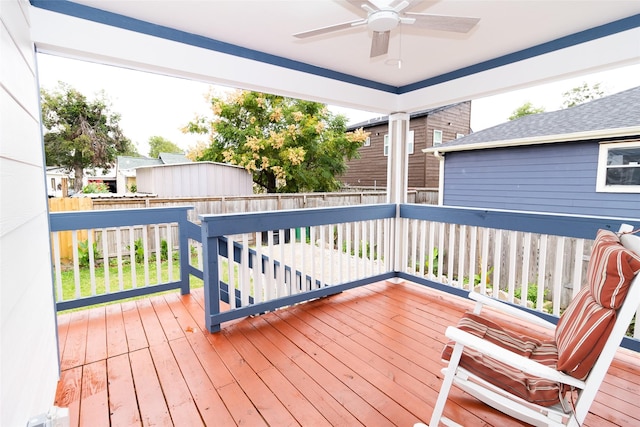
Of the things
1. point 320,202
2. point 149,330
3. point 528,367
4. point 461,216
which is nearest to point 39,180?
point 149,330

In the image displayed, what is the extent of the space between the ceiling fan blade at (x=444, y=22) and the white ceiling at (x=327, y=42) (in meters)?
0.10

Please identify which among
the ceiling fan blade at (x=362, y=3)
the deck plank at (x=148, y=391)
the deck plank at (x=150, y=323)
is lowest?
the deck plank at (x=148, y=391)

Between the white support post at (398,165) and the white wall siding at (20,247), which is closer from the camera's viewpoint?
the white wall siding at (20,247)

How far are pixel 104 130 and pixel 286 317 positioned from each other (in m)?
12.9

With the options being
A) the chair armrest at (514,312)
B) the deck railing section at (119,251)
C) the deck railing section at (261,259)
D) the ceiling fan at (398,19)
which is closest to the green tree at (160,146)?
the deck railing section at (119,251)

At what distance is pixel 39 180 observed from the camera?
1.72 m

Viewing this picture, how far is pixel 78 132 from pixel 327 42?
40.6ft

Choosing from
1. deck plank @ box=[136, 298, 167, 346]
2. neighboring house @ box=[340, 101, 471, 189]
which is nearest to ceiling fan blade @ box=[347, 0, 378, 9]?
deck plank @ box=[136, 298, 167, 346]

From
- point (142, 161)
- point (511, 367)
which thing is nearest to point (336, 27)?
point (511, 367)

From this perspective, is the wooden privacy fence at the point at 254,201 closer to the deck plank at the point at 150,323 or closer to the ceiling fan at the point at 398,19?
the deck plank at the point at 150,323

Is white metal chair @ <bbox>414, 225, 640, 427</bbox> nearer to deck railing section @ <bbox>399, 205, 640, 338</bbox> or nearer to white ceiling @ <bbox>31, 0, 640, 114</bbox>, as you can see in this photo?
deck railing section @ <bbox>399, 205, 640, 338</bbox>

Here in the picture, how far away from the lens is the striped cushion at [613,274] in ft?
4.12

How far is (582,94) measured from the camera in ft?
37.3

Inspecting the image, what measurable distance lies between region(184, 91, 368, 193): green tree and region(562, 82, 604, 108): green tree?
322 inches
